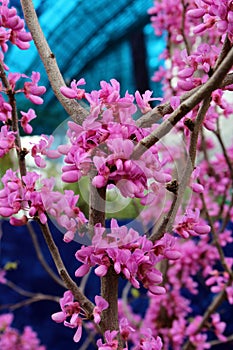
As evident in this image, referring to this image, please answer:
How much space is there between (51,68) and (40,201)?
0.25 m

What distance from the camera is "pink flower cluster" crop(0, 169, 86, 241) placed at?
749 millimetres

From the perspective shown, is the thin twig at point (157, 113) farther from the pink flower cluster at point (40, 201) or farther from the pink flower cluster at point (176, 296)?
the pink flower cluster at point (176, 296)

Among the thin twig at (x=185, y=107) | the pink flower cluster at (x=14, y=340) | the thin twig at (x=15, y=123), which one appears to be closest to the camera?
the thin twig at (x=185, y=107)

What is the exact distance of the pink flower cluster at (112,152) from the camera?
2.11 ft

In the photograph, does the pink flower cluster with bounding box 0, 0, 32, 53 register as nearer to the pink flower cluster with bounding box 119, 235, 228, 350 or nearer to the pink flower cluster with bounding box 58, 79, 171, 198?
the pink flower cluster with bounding box 58, 79, 171, 198

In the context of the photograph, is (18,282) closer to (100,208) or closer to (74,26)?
(74,26)

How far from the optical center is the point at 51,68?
2.83 feet

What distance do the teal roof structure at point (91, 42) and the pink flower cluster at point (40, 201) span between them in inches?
65.7

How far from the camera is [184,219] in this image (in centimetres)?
77

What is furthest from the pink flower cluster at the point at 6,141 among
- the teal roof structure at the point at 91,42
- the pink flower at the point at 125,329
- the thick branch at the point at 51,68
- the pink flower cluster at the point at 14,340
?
the pink flower cluster at the point at 14,340

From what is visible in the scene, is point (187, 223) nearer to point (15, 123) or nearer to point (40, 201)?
point (40, 201)

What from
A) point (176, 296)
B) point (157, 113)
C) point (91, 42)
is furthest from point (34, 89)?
point (91, 42)

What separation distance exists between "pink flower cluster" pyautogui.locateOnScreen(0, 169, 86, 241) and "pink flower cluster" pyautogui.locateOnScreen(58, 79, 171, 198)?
9 centimetres

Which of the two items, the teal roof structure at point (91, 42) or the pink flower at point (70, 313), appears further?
the teal roof structure at point (91, 42)
